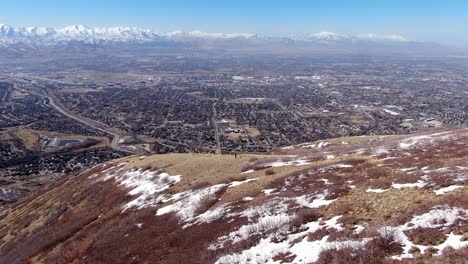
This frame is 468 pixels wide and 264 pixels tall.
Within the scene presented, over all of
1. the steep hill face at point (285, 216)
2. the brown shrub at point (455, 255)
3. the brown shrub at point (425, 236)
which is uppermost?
the brown shrub at point (455, 255)

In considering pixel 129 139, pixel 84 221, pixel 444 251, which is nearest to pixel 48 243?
pixel 84 221

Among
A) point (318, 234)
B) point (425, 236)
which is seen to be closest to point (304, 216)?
point (318, 234)

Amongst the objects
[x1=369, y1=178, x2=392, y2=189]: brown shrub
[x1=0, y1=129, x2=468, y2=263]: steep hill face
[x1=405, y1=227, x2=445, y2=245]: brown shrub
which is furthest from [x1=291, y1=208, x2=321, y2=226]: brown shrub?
[x1=405, y1=227, x2=445, y2=245]: brown shrub

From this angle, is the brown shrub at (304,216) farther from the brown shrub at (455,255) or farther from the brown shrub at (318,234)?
the brown shrub at (455,255)

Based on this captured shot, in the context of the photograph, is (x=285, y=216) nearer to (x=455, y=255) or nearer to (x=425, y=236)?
(x=425, y=236)

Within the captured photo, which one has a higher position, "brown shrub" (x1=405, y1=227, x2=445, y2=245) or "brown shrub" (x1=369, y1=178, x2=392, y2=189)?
"brown shrub" (x1=405, y1=227, x2=445, y2=245)

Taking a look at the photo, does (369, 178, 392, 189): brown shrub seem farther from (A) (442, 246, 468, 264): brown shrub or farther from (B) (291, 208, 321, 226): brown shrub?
(A) (442, 246, 468, 264): brown shrub

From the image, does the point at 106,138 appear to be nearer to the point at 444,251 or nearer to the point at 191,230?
the point at 191,230

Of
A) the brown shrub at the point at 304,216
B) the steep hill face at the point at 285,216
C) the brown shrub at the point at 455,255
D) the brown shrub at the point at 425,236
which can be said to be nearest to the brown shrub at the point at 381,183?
the steep hill face at the point at 285,216
